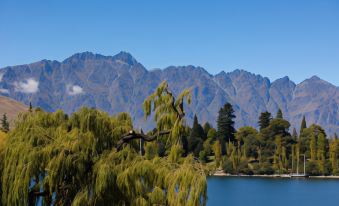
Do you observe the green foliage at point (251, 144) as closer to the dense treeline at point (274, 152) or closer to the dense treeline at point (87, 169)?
the dense treeline at point (274, 152)

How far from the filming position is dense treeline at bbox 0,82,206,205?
13.3 m

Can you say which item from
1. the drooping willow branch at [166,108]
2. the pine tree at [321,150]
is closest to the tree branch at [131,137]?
the drooping willow branch at [166,108]

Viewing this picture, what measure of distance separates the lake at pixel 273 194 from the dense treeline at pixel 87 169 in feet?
150

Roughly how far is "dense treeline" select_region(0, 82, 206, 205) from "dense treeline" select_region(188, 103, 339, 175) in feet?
310

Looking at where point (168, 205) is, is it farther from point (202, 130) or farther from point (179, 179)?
point (202, 130)

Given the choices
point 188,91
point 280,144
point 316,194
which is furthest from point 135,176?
point 280,144

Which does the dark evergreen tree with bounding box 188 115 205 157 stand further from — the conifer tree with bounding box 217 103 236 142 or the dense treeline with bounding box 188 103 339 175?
the conifer tree with bounding box 217 103 236 142

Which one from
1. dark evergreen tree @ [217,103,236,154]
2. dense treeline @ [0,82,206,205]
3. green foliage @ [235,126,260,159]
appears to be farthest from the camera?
dark evergreen tree @ [217,103,236,154]

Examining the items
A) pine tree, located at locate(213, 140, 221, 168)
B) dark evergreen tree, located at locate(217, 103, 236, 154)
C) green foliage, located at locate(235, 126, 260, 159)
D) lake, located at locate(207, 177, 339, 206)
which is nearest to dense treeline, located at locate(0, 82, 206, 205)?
lake, located at locate(207, 177, 339, 206)

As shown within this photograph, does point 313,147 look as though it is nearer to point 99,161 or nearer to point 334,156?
point 334,156

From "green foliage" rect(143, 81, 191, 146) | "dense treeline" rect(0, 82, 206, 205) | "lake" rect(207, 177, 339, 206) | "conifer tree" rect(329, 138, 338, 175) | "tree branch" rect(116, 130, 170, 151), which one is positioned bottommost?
"lake" rect(207, 177, 339, 206)

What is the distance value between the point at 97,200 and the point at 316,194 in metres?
66.0

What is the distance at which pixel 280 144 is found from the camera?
370ft

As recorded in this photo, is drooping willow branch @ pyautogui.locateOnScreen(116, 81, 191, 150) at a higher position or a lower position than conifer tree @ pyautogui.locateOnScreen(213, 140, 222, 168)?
lower
